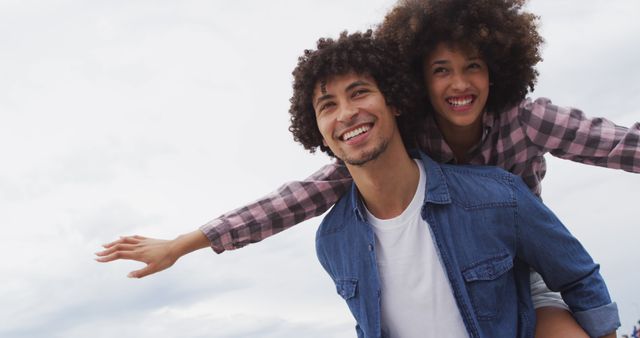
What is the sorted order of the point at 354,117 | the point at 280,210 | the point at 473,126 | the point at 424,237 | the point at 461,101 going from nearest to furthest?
the point at 424,237 → the point at 461,101 → the point at 354,117 → the point at 473,126 → the point at 280,210

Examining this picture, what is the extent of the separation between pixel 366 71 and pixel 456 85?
650 mm

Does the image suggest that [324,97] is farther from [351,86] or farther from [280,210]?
[280,210]

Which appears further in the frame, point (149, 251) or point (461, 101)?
point (149, 251)

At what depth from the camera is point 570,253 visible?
419 centimetres

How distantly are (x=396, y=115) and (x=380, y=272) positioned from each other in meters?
1.13

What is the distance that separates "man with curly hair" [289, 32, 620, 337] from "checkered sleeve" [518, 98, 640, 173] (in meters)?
0.38

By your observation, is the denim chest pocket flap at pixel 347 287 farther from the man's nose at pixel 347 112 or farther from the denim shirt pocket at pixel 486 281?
the man's nose at pixel 347 112

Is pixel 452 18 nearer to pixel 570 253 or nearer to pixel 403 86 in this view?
pixel 403 86

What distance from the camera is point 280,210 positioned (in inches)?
195

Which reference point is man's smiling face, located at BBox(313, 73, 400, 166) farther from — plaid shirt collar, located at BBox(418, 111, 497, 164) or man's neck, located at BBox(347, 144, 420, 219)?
plaid shirt collar, located at BBox(418, 111, 497, 164)

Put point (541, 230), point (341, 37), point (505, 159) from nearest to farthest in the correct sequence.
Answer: point (541, 230), point (505, 159), point (341, 37)

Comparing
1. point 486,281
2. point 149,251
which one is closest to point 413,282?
point 486,281

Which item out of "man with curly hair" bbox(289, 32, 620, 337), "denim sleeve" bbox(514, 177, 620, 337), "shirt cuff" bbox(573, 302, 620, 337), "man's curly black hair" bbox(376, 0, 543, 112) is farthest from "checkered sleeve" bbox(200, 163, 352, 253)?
"shirt cuff" bbox(573, 302, 620, 337)

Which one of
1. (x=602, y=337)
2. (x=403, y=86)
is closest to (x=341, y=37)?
(x=403, y=86)
